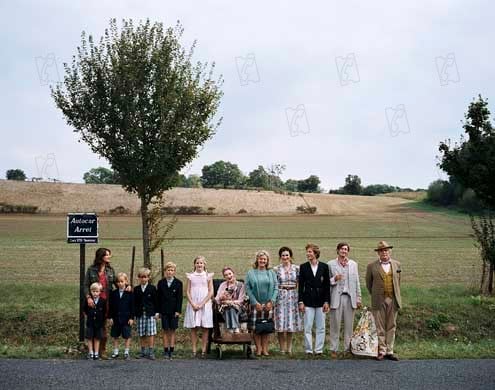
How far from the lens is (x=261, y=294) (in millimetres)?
9961

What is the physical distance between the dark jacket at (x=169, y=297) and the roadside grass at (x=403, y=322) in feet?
3.83

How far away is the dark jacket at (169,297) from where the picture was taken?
9914 millimetres

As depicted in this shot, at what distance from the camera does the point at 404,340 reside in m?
13.3

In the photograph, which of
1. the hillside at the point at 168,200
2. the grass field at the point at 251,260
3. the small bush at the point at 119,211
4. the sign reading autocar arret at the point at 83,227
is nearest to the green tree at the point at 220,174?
the hillside at the point at 168,200

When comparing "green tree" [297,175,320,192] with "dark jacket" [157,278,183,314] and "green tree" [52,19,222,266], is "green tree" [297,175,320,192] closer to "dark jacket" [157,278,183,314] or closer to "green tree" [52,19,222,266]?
"green tree" [52,19,222,266]

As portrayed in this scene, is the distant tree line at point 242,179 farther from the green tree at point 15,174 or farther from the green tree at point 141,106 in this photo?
the green tree at point 141,106

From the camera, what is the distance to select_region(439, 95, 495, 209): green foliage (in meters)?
16.1

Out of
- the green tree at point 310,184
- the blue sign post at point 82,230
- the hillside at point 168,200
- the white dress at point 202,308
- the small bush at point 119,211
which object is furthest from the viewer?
the green tree at point 310,184

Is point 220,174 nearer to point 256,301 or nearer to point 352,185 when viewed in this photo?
point 352,185

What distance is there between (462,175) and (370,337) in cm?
846

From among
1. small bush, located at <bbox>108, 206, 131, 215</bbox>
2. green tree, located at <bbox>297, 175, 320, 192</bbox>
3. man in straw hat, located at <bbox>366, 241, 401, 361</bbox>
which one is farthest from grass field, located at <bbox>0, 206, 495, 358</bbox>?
green tree, located at <bbox>297, 175, 320, 192</bbox>

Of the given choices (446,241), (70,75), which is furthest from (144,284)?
(446,241)

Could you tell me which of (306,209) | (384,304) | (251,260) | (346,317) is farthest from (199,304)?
(306,209)

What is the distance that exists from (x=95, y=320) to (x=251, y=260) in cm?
1688
